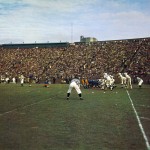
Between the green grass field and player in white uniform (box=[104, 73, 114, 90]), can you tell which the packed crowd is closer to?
player in white uniform (box=[104, 73, 114, 90])

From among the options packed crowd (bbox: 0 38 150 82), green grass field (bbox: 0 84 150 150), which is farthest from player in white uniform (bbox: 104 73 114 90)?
green grass field (bbox: 0 84 150 150)

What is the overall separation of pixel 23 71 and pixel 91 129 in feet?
186

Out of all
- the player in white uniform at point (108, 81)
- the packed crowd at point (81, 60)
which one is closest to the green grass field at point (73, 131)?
the player in white uniform at point (108, 81)

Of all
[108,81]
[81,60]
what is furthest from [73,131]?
[81,60]

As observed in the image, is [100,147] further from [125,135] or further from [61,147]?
[125,135]

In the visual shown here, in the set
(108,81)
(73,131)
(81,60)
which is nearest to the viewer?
(73,131)

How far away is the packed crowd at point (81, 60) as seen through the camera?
56.5 meters

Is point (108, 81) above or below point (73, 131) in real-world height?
below

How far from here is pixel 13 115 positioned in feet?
45.8

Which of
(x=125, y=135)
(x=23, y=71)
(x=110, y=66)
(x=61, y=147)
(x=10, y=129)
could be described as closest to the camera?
(x=61, y=147)

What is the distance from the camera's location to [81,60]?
62.9 meters

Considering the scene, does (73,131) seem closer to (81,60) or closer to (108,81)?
(108,81)

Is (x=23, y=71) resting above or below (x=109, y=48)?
below

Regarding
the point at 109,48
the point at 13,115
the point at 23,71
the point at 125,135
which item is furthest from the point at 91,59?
the point at 125,135
